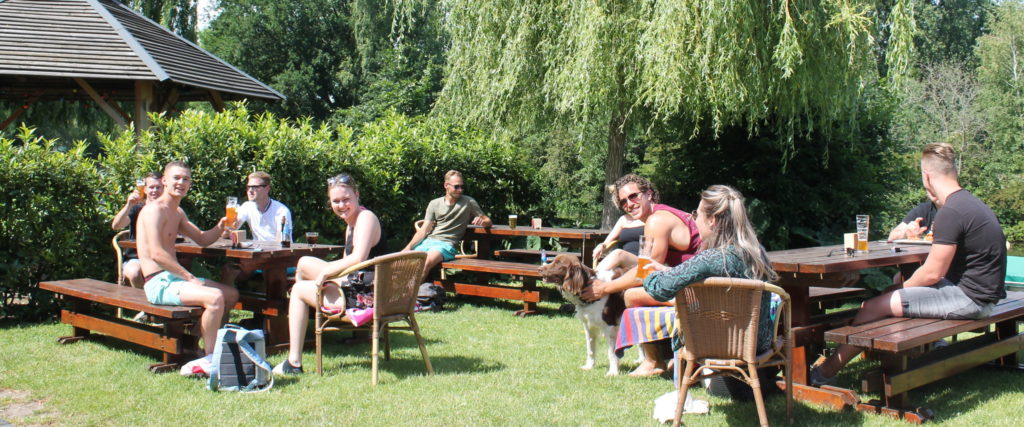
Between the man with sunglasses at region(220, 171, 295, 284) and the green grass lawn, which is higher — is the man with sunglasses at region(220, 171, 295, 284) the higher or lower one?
the higher one

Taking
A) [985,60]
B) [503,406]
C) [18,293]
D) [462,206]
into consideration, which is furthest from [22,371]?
[985,60]

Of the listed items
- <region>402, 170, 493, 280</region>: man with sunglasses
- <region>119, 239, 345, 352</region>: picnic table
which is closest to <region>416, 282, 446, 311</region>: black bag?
<region>402, 170, 493, 280</region>: man with sunglasses

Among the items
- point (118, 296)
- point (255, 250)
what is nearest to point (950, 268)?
point (255, 250)

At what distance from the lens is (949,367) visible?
4.39m

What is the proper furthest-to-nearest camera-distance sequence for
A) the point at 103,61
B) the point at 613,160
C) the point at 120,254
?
1. the point at 103,61
2. the point at 613,160
3. the point at 120,254

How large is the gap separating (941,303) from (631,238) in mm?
2532

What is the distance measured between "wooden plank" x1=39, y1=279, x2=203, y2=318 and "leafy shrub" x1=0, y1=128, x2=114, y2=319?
827mm

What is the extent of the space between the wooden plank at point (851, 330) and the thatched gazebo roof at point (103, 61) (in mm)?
10298

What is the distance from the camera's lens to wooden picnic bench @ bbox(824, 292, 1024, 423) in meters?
3.86

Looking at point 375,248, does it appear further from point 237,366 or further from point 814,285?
point 814,285

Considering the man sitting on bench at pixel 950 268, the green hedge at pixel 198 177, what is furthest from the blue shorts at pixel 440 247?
the man sitting on bench at pixel 950 268

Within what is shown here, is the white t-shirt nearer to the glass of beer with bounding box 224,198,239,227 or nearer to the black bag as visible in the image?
the glass of beer with bounding box 224,198,239,227

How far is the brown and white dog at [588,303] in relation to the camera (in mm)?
5062

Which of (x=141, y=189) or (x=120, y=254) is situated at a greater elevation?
(x=141, y=189)
